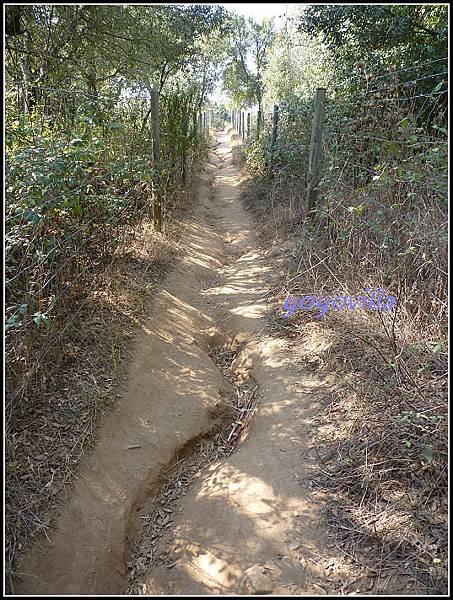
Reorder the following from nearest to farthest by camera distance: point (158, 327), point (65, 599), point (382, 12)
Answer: point (65, 599), point (158, 327), point (382, 12)

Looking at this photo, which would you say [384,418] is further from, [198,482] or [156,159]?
[156,159]

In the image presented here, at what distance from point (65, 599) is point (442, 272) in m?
3.01

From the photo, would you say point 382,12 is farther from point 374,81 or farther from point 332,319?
point 332,319

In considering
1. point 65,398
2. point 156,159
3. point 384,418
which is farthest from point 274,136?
point 384,418

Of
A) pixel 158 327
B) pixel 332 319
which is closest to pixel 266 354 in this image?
pixel 332 319

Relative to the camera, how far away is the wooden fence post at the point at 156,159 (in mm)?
5793

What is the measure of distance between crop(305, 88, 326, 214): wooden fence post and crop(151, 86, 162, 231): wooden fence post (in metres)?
2.10

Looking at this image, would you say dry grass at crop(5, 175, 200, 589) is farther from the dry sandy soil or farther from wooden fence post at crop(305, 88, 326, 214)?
wooden fence post at crop(305, 88, 326, 214)

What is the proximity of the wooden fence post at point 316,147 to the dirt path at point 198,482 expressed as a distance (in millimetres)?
1917

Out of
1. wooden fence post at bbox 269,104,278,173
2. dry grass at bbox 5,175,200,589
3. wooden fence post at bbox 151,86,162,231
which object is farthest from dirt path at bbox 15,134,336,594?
wooden fence post at bbox 269,104,278,173

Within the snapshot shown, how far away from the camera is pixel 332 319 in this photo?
3.70 metres

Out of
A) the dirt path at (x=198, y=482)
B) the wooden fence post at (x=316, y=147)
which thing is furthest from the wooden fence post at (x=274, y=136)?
the dirt path at (x=198, y=482)

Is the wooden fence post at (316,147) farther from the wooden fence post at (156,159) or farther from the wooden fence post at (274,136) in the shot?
the wooden fence post at (274,136)

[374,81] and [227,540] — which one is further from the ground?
[374,81]
